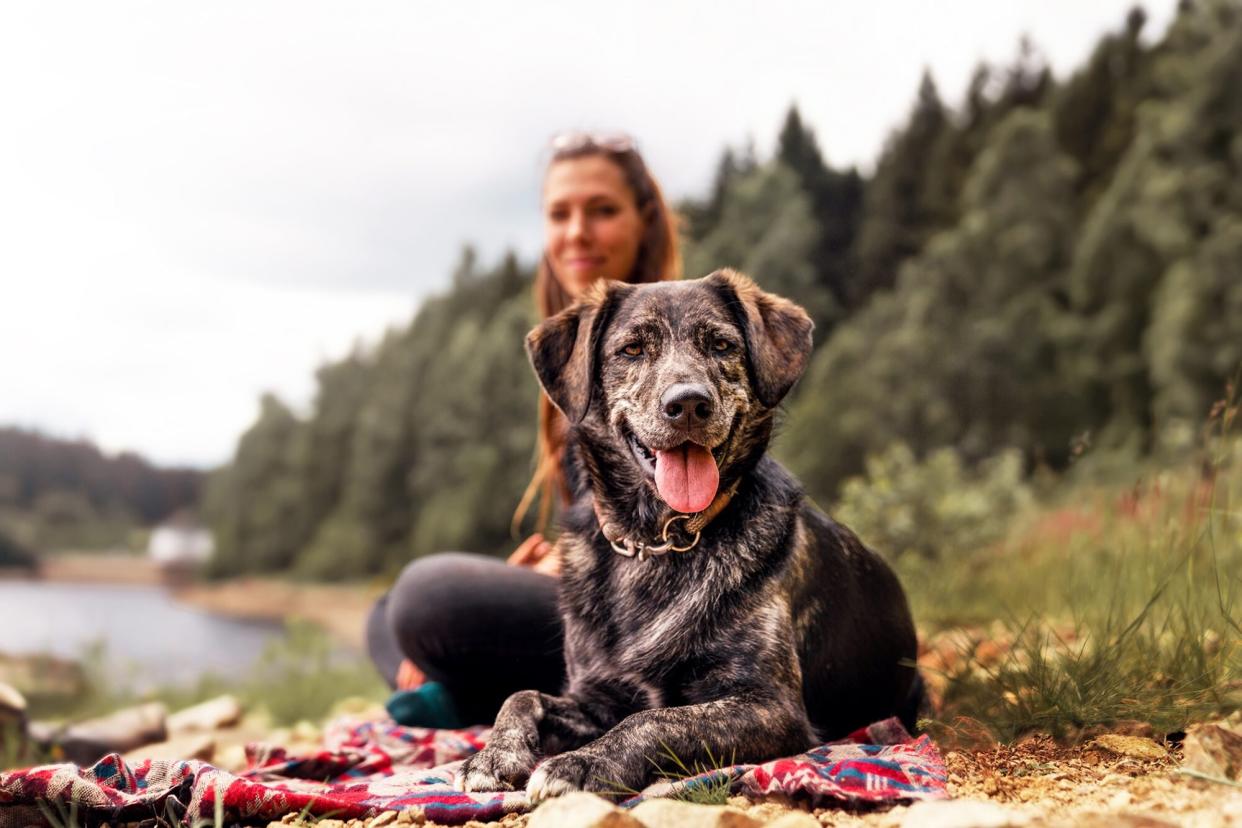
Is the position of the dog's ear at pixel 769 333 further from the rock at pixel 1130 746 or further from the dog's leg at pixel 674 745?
the rock at pixel 1130 746

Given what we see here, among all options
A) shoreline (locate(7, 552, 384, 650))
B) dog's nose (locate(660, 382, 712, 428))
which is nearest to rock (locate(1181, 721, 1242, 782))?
dog's nose (locate(660, 382, 712, 428))

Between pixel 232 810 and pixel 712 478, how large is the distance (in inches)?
66.8

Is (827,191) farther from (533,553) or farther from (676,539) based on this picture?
(676,539)

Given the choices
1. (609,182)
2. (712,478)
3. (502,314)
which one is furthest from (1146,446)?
(502,314)

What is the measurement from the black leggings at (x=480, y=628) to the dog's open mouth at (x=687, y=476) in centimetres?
157

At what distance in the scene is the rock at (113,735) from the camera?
5590 millimetres

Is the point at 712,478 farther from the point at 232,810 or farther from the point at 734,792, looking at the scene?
the point at 232,810

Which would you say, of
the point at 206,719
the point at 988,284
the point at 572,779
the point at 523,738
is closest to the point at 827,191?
the point at 988,284

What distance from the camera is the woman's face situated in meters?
4.96

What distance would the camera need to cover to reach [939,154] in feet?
102

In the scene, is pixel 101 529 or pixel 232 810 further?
pixel 101 529

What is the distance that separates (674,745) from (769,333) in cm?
134

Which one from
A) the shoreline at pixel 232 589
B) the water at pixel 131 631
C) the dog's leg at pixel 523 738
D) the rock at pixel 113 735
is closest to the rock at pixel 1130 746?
the dog's leg at pixel 523 738

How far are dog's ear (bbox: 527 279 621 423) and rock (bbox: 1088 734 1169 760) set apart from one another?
1.97 meters
